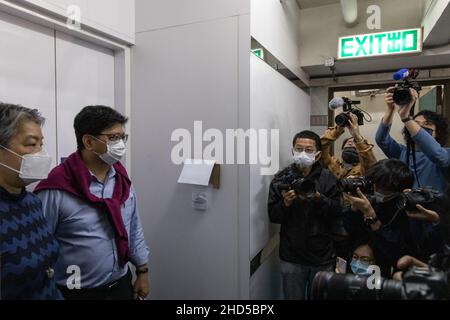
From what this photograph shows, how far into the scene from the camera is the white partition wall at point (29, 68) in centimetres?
122

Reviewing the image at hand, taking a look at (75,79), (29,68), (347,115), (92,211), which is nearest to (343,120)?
(347,115)

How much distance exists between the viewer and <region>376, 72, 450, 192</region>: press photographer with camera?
1275mm

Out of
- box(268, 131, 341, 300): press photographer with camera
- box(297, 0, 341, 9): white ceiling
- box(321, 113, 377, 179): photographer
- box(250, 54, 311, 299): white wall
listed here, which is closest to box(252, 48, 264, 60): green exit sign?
box(250, 54, 311, 299): white wall

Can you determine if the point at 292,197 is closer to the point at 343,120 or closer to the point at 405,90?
the point at 343,120

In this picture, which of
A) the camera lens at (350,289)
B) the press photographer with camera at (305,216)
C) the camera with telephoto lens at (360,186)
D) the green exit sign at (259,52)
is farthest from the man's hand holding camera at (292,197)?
the camera lens at (350,289)

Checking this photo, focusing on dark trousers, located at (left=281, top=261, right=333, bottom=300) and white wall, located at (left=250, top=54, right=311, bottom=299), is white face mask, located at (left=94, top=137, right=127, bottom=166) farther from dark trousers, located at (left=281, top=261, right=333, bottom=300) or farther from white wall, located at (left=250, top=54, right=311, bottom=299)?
dark trousers, located at (left=281, top=261, right=333, bottom=300)

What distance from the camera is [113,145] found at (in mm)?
1174

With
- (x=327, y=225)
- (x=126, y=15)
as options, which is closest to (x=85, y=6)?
(x=126, y=15)

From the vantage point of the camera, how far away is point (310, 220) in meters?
1.59

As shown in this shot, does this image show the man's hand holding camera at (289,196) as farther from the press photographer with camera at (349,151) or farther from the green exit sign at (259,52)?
the green exit sign at (259,52)

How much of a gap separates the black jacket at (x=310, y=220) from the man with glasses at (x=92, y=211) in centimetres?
83

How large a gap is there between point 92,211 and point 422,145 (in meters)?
1.43
